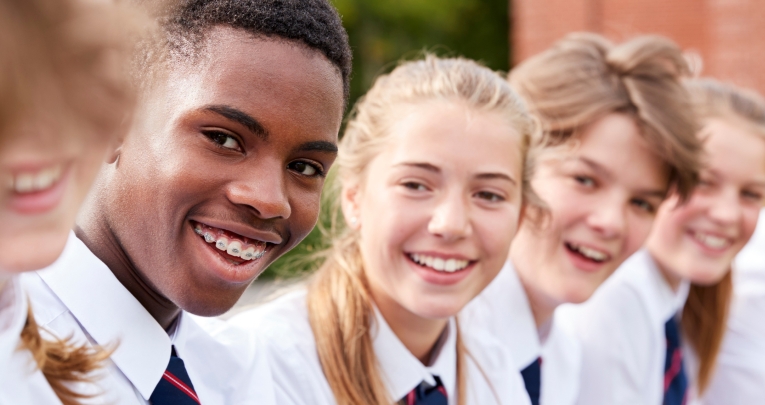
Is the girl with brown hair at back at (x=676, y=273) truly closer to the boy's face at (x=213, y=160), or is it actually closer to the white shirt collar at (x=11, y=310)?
the boy's face at (x=213, y=160)

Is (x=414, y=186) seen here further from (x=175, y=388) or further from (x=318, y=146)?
(x=175, y=388)

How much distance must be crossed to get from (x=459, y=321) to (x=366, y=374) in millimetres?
516

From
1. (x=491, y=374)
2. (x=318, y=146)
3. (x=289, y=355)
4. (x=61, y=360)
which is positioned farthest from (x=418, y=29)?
(x=61, y=360)

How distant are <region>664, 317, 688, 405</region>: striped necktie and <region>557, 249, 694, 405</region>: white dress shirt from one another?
1.4 inches

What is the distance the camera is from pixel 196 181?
1.27 meters

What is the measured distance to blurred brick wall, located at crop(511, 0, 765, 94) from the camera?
8289mm

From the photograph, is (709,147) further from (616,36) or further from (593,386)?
(616,36)

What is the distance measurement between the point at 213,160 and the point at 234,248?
165 millimetres

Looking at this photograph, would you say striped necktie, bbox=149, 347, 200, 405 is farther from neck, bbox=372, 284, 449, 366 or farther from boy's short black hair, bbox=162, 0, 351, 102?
neck, bbox=372, 284, 449, 366

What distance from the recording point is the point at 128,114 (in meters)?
0.75

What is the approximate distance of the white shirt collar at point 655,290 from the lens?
2940 mm

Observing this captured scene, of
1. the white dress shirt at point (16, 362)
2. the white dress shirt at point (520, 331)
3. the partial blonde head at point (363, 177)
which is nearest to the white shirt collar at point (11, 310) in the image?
the white dress shirt at point (16, 362)

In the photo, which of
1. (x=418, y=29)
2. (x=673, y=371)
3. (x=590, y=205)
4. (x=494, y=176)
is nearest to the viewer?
(x=494, y=176)

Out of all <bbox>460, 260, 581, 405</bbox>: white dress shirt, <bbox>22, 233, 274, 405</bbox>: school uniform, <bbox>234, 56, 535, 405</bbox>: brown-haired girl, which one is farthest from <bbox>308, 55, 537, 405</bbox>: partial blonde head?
<bbox>22, 233, 274, 405</bbox>: school uniform
